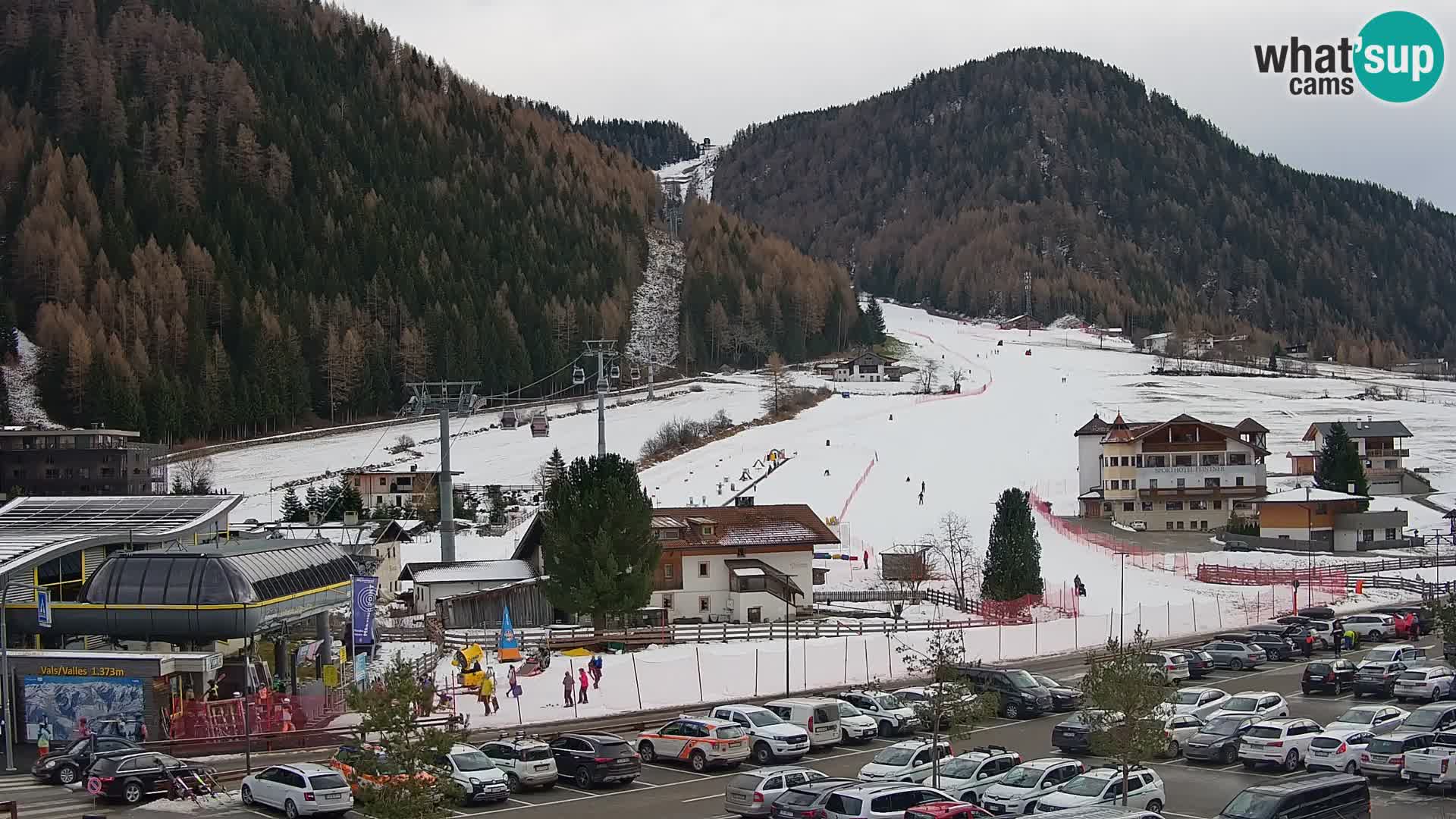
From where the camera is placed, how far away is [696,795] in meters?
26.9

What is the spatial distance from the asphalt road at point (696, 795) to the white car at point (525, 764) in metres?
0.27

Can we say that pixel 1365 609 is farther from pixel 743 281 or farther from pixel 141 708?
pixel 743 281

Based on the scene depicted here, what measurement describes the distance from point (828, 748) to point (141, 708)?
45.9ft

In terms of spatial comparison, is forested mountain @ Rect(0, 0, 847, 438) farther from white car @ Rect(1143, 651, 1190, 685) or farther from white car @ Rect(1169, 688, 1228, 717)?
white car @ Rect(1169, 688, 1228, 717)

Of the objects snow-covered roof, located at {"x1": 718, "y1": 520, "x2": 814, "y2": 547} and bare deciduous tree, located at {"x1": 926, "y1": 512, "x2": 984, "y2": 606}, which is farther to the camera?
bare deciduous tree, located at {"x1": 926, "y1": 512, "x2": 984, "y2": 606}

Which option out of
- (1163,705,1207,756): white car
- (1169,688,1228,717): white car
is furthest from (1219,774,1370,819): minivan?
(1169,688,1228,717): white car

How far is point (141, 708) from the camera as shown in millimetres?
30766

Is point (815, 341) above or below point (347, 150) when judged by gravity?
below

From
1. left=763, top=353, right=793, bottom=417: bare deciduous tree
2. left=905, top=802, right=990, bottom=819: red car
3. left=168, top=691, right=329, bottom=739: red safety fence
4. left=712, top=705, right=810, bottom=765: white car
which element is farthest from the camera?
left=763, top=353, right=793, bottom=417: bare deciduous tree

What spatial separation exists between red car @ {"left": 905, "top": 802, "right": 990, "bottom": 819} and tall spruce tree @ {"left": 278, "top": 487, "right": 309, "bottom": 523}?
197ft

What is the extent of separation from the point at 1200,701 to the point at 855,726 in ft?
25.6

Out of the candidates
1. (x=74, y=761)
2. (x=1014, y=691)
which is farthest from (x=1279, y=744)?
(x=74, y=761)

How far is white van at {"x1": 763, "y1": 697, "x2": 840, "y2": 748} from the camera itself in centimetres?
3083

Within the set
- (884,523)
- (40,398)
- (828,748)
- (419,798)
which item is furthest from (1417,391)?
(419,798)
